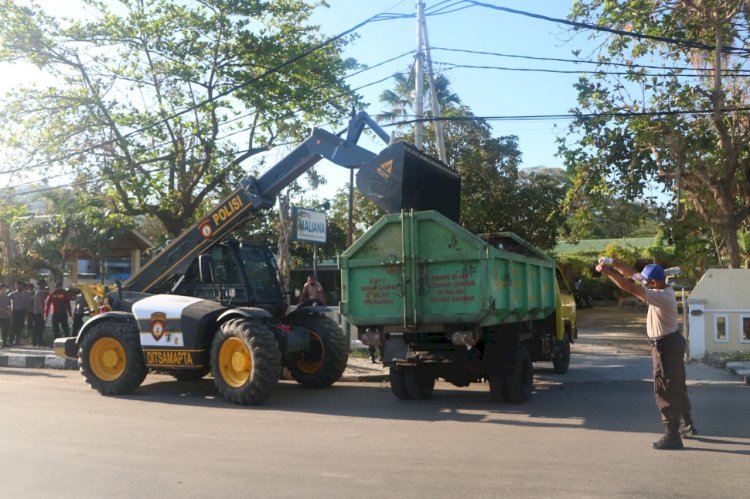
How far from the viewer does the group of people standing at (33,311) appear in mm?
19188

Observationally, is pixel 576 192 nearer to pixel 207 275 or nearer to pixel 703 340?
pixel 703 340

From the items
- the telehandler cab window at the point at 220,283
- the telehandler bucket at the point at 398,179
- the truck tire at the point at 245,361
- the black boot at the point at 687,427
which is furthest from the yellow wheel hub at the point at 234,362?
the black boot at the point at 687,427

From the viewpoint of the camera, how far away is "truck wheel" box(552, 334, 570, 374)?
12.9 metres

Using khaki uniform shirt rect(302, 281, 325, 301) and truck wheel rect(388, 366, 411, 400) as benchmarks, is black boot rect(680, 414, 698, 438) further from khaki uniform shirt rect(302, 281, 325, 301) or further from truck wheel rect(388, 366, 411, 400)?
khaki uniform shirt rect(302, 281, 325, 301)

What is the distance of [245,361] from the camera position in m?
10.2

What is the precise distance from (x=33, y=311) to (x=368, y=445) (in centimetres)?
1526

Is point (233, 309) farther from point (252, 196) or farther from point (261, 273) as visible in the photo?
point (252, 196)

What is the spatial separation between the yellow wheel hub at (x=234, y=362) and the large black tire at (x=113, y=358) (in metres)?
1.58

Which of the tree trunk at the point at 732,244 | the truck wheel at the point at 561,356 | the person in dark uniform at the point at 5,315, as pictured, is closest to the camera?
the truck wheel at the point at 561,356

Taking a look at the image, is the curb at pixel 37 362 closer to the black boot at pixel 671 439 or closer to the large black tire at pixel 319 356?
the large black tire at pixel 319 356

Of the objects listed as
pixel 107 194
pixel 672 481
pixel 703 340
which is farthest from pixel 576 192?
pixel 672 481

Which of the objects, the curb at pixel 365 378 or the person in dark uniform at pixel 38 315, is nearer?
the curb at pixel 365 378

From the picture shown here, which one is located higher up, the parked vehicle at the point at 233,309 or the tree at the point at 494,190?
the tree at the point at 494,190

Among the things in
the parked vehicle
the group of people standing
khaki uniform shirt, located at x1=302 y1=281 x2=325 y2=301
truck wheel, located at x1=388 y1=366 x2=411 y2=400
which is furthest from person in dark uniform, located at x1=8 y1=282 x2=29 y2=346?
truck wheel, located at x1=388 y1=366 x2=411 y2=400
